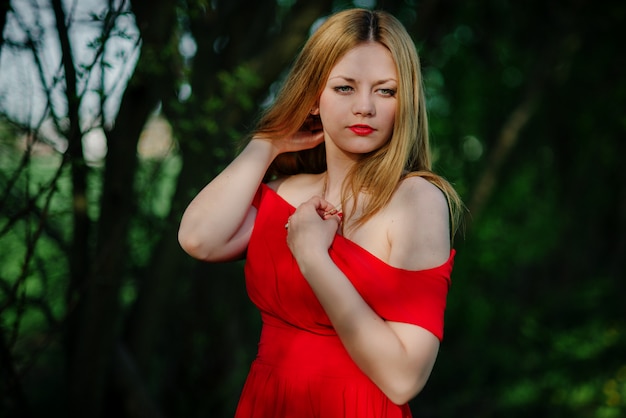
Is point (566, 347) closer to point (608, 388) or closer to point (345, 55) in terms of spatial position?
point (608, 388)

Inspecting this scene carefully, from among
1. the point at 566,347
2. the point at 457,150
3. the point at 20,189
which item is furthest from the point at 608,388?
the point at 20,189

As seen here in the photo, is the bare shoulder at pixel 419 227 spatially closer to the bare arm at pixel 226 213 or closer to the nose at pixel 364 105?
the nose at pixel 364 105

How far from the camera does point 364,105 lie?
1.82 m

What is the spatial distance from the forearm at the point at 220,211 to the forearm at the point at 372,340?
0.36 meters

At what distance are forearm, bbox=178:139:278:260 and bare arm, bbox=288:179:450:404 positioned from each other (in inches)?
10.0

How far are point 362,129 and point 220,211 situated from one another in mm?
439

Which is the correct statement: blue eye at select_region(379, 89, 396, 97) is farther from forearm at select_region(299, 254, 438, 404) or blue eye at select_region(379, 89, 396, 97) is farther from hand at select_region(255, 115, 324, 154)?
forearm at select_region(299, 254, 438, 404)

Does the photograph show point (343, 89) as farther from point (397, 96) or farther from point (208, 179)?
point (208, 179)

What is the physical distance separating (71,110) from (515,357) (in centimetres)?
617

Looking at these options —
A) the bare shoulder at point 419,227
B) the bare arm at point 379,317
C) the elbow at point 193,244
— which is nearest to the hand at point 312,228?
the bare arm at point 379,317

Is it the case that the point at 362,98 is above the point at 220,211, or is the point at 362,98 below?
above

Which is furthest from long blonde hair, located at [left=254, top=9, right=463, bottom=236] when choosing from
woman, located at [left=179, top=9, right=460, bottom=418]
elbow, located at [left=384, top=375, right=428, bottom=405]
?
elbow, located at [left=384, top=375, right=428, bottom=405]

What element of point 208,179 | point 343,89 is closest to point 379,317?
point 343,89

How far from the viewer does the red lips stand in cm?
186
